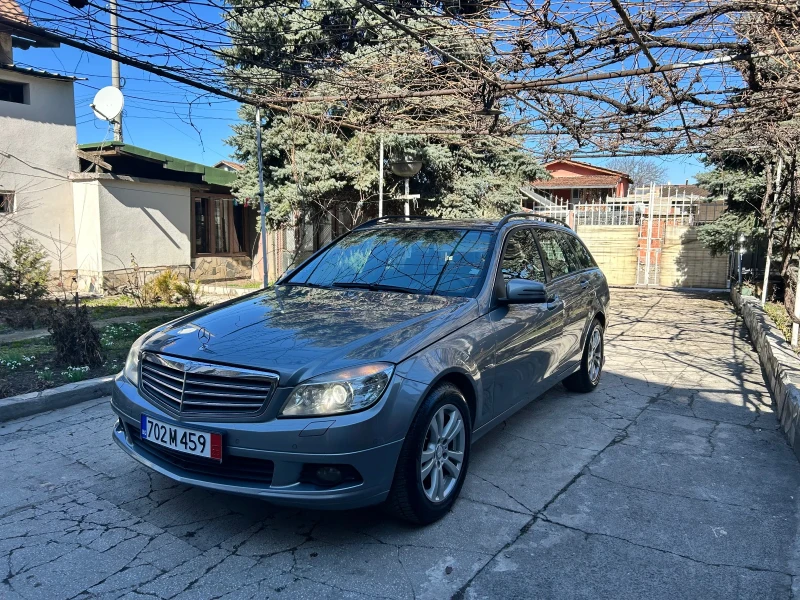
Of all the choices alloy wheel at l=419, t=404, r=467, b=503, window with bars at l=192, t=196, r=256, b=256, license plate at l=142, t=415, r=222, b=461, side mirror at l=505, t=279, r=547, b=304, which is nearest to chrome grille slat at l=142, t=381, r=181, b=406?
license plate at l=142, t=415, r=222, b=461

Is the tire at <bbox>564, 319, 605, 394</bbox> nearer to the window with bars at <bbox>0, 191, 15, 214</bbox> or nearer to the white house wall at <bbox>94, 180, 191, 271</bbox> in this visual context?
the white house wall at <bbox>94, 180, 191, 271</bbox>

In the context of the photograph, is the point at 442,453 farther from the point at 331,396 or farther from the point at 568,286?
the point at 568,286

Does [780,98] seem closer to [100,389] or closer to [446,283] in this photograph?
[446,283]

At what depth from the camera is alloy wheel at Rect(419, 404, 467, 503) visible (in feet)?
10.3

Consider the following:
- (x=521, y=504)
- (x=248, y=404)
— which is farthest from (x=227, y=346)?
(x=521, y=504)

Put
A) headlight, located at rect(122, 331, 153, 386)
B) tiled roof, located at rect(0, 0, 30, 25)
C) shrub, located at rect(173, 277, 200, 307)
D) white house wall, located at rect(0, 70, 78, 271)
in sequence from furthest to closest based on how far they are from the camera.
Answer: white house wall, located at rect(0, 70, 78, 271) → shrub, located at rect(173, 277, 200, 307) → tiled roof, located at rect(0, 0, 30, 25) → headlight, located at rect(122, 331, 153, 386)

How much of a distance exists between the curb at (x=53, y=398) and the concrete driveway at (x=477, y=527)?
0.51 feet

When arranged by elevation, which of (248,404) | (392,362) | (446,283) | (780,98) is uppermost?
(780,98)

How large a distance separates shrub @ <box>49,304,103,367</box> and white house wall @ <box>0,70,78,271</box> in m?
6.35

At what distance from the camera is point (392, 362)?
2.92 metres

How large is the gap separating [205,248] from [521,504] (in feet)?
45.3

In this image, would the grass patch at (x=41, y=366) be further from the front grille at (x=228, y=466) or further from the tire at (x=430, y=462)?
the tire at (x=430, y=462)

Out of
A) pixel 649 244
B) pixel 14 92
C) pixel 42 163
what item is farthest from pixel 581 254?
pixel 14 92

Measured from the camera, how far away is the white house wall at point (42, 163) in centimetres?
1135
